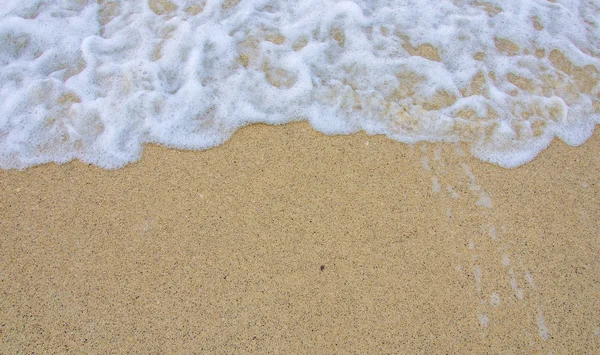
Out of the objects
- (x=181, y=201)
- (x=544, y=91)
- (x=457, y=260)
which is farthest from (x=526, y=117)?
(x=181, y=201)

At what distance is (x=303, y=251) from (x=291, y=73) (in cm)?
112

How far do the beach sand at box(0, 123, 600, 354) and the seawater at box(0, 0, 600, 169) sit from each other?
6.0 inches

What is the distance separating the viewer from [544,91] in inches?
105

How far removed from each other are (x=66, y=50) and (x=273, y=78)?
1.24 meters

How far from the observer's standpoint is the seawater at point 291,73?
7.81 ft

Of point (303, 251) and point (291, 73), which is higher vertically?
point (291, 73)

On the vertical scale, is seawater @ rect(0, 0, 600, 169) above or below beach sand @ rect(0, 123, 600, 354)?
above

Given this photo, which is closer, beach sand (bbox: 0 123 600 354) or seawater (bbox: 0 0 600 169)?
beach sand (bbox: 0 123 600 354)

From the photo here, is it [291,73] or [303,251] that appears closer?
[303,251]

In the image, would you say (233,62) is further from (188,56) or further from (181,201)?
(181,201)

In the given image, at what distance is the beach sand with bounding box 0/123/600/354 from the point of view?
1.80 meters

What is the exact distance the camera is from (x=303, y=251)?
6.51 ft

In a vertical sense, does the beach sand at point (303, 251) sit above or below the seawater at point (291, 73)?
below

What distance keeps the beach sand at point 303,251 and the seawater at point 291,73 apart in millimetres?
153
